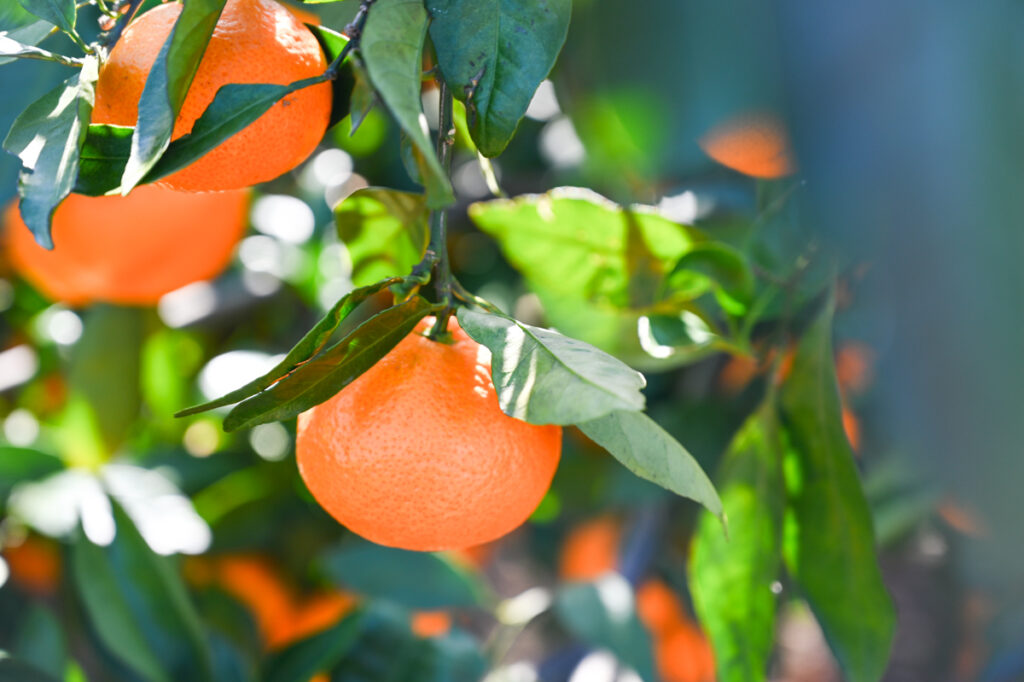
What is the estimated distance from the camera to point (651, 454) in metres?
0.37

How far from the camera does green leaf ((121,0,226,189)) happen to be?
333 millimetres

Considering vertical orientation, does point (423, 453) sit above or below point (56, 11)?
below

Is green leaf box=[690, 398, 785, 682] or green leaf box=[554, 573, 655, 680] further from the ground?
green leaf box=[690, 398, 785, 682]

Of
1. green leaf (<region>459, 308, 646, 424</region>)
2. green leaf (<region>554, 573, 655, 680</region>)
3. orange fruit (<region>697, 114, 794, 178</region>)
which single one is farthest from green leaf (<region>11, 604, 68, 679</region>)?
orange fruit (<region>697, 114, 794, 178</region>)

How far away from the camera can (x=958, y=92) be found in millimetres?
136

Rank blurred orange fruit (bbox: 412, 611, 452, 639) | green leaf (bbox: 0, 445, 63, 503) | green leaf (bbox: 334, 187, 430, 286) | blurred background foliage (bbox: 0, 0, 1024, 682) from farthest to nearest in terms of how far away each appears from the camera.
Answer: blurred orange fruit (bbox: 412, 611, 452, 639) < green leaf (bbox: 0, 445, 63, 503) < green leaf (bbox: 334, 187, 430, 286) < blurred background foliage (bbox: 0, 0, 1024, 682)

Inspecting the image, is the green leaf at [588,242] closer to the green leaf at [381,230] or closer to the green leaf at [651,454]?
the green leaf at [381,230]

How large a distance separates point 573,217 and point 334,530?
751 mm

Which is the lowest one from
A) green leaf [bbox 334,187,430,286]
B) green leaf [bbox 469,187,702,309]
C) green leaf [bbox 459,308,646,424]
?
green leaf [bbox 469,187,702,309]

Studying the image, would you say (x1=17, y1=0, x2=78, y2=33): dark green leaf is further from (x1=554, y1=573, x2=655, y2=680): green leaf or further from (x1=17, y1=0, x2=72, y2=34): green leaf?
(x1=554, y1=573, x2=655, y2=680): green leaf

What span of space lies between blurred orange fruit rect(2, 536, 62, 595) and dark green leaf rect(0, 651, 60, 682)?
47 cm

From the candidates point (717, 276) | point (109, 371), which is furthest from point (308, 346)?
point (109, 371)

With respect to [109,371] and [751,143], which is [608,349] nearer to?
[751,143]

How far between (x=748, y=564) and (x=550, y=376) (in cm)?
38
